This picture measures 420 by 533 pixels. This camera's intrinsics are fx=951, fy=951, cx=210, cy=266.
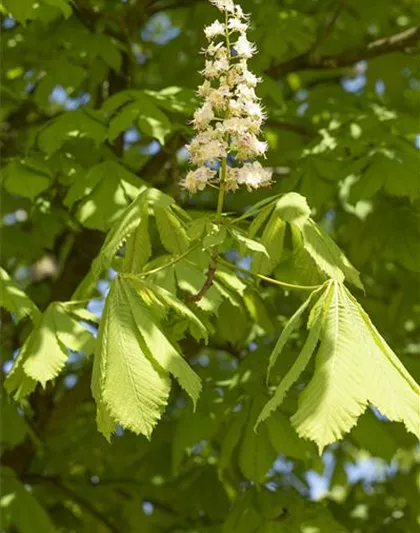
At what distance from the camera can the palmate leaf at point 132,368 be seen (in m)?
1.68

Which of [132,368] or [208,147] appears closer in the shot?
[132,368]

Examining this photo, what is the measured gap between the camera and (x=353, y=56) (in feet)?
12.2

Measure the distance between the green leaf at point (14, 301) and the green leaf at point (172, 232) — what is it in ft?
1.69

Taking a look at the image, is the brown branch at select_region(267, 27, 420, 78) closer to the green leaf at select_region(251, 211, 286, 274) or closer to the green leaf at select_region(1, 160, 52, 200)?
the green leaf at select_region(1, 160, 52, 200)

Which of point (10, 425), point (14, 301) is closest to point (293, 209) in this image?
point (14, 301)

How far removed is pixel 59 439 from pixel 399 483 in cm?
153

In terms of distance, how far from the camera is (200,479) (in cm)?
371

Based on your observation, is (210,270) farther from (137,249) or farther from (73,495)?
(73,495)

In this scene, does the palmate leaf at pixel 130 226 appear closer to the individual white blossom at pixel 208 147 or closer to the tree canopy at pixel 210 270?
the tree canopy at pixel 210 270

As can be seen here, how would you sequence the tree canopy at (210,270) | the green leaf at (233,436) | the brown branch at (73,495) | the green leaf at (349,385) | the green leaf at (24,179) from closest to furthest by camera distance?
the green leaf at (349,385), the tree canopy at (210,270), the green leaf at (233,436), the green leaf at (24,179), the brown branch at (73,495)

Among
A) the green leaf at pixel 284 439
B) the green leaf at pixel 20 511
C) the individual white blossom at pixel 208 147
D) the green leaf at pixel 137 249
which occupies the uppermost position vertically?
the individual white blossom at pixel 208 147

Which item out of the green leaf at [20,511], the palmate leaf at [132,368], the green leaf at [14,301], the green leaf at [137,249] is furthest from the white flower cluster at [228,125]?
the green leaf at [20,511]

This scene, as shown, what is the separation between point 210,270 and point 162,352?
326 millimetres

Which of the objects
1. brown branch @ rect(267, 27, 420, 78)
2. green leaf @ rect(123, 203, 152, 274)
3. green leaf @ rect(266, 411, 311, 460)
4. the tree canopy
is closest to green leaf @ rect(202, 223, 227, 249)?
the tree canopy
